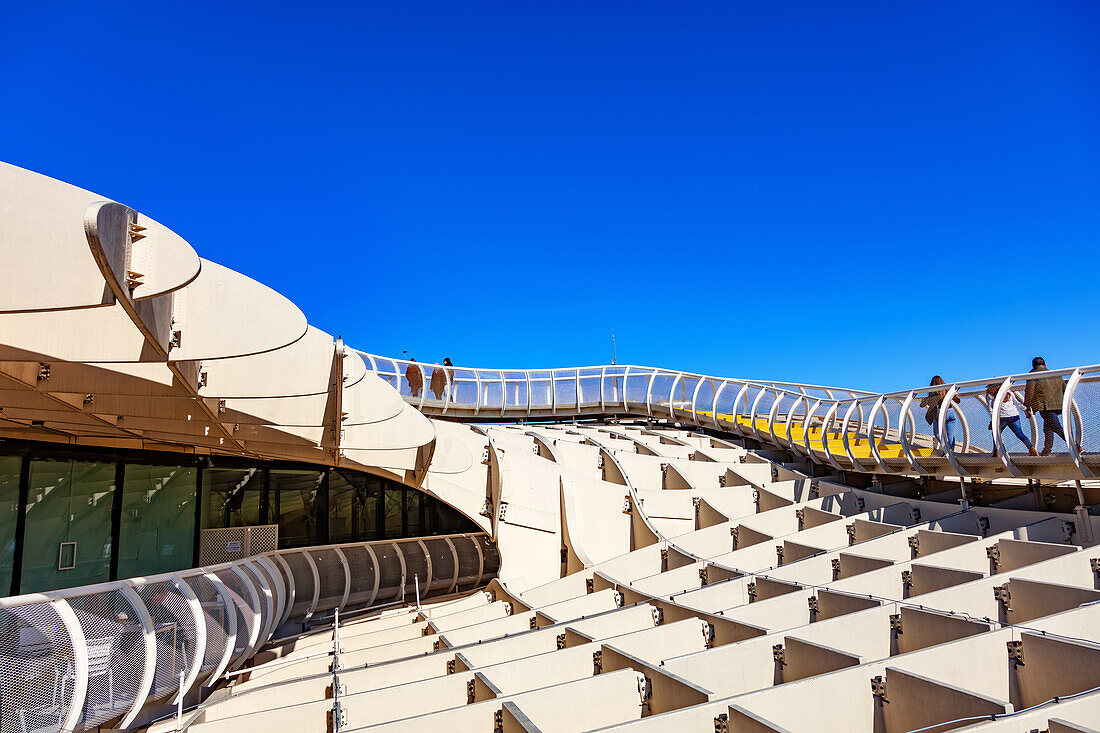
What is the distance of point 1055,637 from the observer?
7387 millimetres

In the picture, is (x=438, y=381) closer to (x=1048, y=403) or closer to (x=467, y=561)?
(x=467, y=561)

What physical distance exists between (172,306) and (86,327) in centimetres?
80

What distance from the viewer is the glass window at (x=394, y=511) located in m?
17.9

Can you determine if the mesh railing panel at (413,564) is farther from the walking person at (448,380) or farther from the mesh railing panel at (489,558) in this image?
the walking person at (448,380)

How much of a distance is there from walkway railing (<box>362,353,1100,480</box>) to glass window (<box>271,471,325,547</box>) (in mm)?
8513

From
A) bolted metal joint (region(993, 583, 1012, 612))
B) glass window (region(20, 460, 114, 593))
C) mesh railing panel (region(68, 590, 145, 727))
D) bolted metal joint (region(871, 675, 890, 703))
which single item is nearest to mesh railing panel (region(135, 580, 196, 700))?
mesh railing panel (region(68, 590, 145, 727))

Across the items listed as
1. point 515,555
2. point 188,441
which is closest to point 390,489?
point 515,555

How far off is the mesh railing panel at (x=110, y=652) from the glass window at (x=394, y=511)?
10.4m

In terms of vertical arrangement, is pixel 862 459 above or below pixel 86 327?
below

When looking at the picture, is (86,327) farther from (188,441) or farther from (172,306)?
(188,441)

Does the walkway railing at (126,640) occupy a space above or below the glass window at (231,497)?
below

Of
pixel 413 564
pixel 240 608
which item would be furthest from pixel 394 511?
pixel 240 608

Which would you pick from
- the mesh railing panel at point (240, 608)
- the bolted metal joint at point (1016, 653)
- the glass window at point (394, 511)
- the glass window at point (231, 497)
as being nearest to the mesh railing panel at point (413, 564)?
the glass window at point (394, 511)

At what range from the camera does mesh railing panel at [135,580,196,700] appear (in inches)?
306
